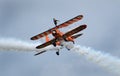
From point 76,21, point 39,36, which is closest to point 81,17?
point 76,21

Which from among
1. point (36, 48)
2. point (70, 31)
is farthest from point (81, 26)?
point (36, 48)

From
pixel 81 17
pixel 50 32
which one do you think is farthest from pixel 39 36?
pixel 81 17

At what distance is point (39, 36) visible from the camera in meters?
94.6

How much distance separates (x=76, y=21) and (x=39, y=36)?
23.1ft

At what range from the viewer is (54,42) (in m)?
91.0

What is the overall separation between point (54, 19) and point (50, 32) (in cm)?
233

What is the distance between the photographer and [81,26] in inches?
3396

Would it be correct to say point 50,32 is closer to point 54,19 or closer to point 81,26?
point 54,19

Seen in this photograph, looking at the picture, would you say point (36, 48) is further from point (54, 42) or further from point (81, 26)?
point (81, 26)

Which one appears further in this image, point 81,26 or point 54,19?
point 54,19

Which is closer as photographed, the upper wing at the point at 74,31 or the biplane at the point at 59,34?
the upper wing at the point at 74,31

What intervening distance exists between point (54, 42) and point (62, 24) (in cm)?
388

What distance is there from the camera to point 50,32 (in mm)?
93625

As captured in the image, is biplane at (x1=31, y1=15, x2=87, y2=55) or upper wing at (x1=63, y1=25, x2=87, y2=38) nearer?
upper wing at (x1=63, y1=25, x2=87, y2=38)
